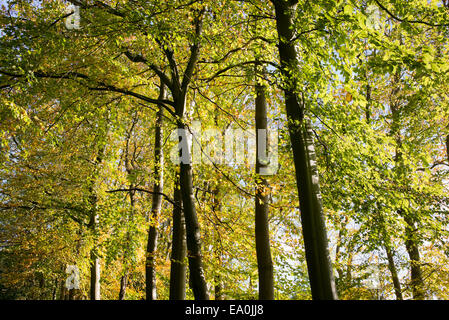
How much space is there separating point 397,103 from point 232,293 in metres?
9.41

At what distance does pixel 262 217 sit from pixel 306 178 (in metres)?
3.04

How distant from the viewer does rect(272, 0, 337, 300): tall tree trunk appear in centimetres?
457

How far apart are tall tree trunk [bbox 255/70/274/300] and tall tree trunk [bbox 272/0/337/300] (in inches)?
57.1

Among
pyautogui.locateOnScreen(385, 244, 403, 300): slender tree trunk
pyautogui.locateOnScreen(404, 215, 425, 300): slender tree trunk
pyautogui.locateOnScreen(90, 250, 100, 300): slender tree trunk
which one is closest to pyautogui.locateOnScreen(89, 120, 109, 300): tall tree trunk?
pyautogui.locateOnScreen(90, 250, 100, 300): slender tree trunk

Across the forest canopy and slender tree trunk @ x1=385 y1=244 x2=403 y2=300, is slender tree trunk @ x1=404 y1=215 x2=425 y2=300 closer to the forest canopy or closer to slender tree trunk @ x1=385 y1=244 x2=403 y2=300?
the forest canopy

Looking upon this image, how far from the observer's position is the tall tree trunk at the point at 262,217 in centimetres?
725

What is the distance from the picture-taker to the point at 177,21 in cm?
577

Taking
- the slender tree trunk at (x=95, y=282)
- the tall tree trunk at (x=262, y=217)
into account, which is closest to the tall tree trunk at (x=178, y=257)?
the tall tree trunk at (x=262, y=217)

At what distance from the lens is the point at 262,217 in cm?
786

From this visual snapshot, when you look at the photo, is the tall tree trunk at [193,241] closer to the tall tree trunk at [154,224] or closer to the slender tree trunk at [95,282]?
the tall tree trunk at [154,224]

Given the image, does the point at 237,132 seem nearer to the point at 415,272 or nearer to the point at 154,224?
the point at 154,224

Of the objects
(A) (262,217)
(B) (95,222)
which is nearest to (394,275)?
(A) (262,217)
